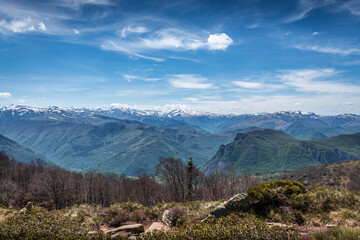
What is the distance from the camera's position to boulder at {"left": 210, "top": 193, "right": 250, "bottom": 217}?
1449 centimetres

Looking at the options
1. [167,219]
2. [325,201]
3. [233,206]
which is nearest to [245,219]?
[233,206]

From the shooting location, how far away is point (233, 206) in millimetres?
14891

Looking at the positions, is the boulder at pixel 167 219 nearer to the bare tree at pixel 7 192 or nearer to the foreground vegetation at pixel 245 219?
the foreground vegetation at pixel 245 219

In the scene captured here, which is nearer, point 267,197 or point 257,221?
point 257,221

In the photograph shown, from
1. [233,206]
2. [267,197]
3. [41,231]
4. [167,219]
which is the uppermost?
[267,197]

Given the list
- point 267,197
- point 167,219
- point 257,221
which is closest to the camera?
point 257,221

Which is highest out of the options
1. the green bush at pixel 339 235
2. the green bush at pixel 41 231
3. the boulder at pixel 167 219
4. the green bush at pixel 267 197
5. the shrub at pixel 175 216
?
the green bush at pixel 339 235

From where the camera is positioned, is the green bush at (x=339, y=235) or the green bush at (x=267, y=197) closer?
the green bush at (x=339, y=235)

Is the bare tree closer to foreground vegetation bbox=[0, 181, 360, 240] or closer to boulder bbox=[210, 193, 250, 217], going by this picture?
foreground vegetation bbox=[0, 181, 360, 240]

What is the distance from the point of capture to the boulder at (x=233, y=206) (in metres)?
14.5

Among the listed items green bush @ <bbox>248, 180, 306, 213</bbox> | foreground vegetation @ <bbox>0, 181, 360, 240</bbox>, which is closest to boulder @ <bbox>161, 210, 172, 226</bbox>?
foreground vegetation @ <bbox>0, 181, 360, 240</bbox>

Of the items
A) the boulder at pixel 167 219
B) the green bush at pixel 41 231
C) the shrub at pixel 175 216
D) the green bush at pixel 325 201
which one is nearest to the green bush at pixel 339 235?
the green bush at pixel 325 201

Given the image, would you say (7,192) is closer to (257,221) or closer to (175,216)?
(175,216)

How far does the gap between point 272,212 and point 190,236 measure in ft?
24.6
